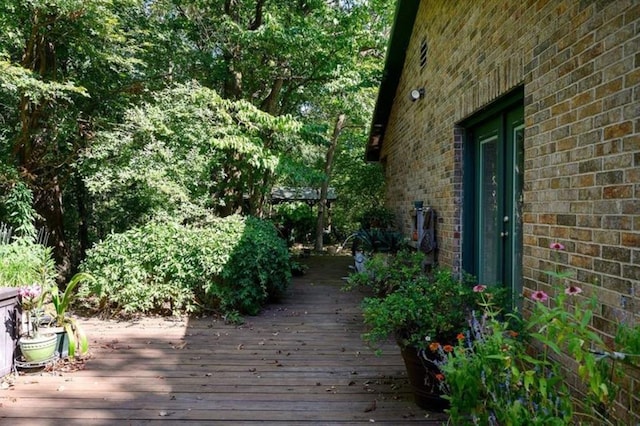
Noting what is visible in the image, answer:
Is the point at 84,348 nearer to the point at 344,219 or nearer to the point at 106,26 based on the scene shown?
the point at 106,26

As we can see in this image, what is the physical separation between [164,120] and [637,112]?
260 inches

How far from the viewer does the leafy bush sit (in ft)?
18.6

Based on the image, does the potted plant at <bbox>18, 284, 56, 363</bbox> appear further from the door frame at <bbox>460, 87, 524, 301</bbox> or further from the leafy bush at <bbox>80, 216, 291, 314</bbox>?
the door frame at <bbox>460, 87, 524, 301</bbox>

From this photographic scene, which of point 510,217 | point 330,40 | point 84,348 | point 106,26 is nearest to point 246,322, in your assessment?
point 84,348

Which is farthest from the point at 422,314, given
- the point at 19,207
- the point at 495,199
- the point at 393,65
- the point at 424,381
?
the point at 19,207

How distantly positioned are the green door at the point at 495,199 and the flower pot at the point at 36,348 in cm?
377

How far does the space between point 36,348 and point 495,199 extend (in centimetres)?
416

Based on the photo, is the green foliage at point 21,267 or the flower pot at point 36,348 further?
the green foliage at point 21,267

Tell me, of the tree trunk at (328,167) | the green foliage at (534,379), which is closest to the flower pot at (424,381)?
the green foliage at (534,379)

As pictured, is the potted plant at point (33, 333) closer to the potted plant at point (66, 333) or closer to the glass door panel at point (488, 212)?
the potted plant at point (66, 333)

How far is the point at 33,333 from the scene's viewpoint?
12.5ft

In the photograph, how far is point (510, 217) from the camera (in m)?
3.75

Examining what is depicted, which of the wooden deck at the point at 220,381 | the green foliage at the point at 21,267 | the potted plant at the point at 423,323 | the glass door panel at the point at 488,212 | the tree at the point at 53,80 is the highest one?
the tree at the point at 53,80

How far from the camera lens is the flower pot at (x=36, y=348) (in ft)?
12.1
